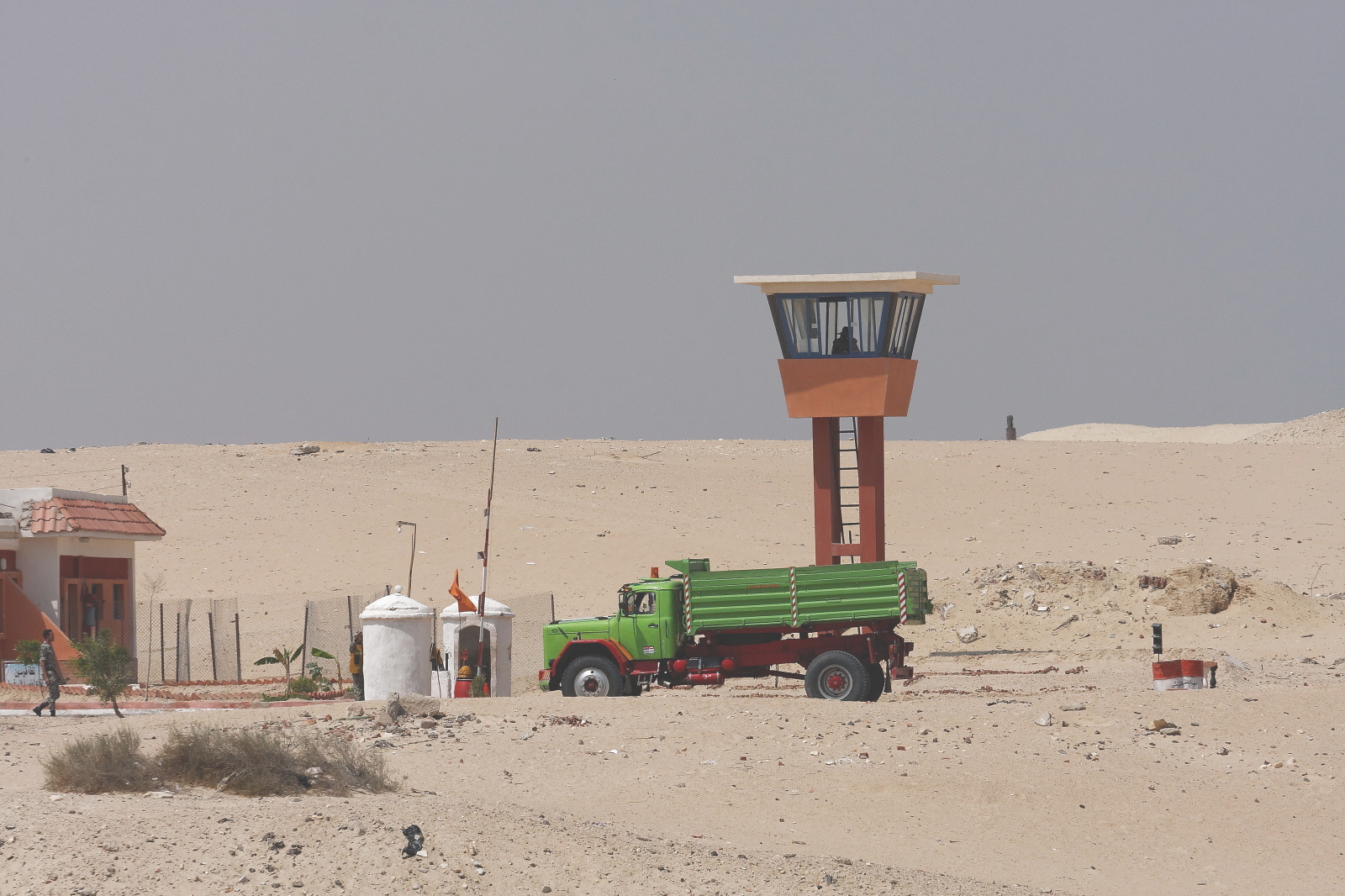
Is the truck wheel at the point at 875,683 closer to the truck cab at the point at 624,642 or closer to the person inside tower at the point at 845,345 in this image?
the truck cab at the point at 624,642

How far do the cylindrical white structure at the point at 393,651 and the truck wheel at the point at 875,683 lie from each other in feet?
25.1

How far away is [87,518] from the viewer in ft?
100

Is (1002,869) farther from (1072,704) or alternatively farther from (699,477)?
(699,477)

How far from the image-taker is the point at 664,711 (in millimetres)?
21031

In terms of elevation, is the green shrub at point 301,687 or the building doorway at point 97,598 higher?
the building doorway at point 97,598

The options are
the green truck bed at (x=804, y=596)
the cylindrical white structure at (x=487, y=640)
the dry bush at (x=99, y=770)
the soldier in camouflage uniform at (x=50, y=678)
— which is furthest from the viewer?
the cylindrical white structure at (x=487, y=640)

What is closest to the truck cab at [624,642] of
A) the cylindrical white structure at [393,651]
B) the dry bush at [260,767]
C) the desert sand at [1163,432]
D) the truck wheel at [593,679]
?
the truck wheel at [593,679]

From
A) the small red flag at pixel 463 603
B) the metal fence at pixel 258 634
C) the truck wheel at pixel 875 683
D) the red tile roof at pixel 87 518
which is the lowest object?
the metal fence at pixel 258 634

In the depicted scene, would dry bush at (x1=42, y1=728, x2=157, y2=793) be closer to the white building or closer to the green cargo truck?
the green cargo truck

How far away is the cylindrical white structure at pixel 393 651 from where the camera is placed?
25.6m

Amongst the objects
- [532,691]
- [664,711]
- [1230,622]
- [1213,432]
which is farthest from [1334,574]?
[1213,432]

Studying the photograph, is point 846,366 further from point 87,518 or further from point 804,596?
point 87,518

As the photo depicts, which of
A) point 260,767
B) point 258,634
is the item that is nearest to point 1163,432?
point 258,634

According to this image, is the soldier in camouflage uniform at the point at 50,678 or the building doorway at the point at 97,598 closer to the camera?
the soldier in camouflage uniform at the point at 50,678
